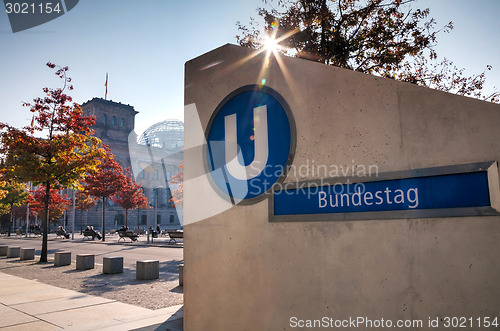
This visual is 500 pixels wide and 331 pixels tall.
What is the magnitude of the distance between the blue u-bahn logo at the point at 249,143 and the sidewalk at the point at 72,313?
7.52 feet

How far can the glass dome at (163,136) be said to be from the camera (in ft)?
356

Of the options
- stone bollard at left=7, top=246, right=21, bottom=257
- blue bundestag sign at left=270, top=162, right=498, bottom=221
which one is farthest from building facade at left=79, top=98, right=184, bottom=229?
blue bundestag sign at left=270, top=162, right=498, bottom=221

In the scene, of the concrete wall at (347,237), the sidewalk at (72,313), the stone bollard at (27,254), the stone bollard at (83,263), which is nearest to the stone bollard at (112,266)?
the stone bollard at (83,263)

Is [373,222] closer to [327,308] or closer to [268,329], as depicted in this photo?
[327,308]

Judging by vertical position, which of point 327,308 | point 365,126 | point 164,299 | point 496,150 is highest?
point 365,126

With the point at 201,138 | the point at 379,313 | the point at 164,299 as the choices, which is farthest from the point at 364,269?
the point at 164,299

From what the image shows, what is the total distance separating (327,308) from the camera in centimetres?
313

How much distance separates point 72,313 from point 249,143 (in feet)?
17.3

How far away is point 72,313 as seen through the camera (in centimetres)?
673

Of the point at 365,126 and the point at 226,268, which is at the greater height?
the point at 365,126

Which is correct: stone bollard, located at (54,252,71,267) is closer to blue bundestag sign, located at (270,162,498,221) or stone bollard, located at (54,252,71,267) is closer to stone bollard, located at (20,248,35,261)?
stone bollard, located at (20,248,35,261)

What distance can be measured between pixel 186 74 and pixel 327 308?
10.2 ft

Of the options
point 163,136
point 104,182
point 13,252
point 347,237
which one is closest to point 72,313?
point 347,237

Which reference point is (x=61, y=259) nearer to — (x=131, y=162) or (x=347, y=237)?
(x=347, y=237)
